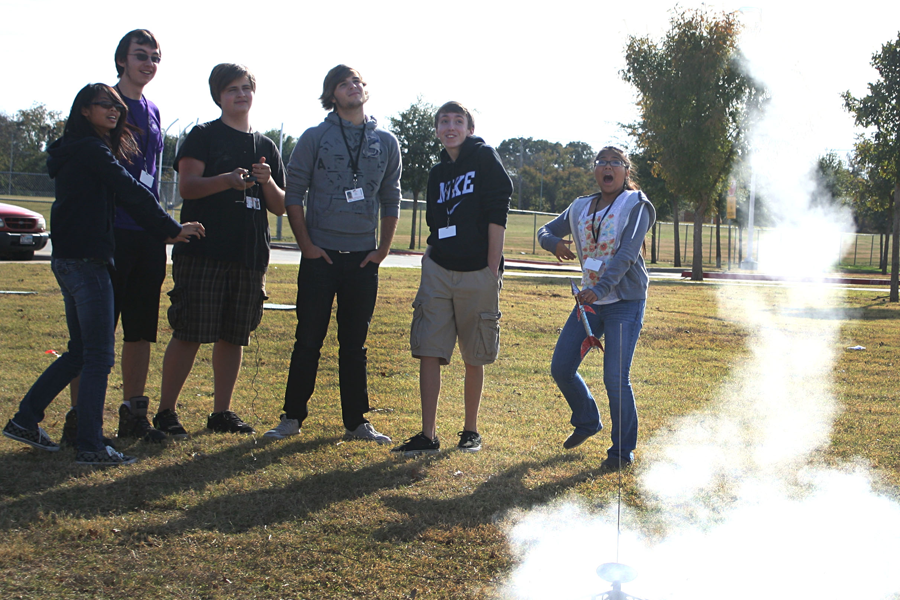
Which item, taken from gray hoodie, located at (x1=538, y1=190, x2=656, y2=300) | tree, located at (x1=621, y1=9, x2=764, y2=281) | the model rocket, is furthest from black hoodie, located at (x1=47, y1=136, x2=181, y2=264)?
tree, located at (x1=621, y1=9, x2=764, y2=281)

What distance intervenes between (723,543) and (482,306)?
189 centimetres

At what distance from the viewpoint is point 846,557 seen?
3168mm

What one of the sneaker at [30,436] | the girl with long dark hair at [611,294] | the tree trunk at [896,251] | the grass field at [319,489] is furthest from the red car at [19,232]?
the tree trunk at [896,251]

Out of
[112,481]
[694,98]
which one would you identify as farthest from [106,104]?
[694,98]

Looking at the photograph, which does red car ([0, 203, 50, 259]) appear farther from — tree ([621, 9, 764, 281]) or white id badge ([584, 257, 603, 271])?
tree ([621, 9, 764, 281])

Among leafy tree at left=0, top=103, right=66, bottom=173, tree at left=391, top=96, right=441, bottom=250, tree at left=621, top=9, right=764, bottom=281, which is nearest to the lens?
tree at left=621, top=9, right=764, bottom=281

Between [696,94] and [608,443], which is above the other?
[696,94]

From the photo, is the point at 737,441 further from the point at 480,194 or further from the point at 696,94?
the point at 696,94

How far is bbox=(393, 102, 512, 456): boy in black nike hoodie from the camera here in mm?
4516

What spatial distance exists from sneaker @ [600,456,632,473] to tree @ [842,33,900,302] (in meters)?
14.6

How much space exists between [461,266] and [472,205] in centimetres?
36

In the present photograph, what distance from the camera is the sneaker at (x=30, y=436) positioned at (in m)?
4.08

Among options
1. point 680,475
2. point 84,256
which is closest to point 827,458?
point 680,475

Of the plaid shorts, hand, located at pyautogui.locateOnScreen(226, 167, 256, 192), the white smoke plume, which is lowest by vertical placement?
the white smoke plume
